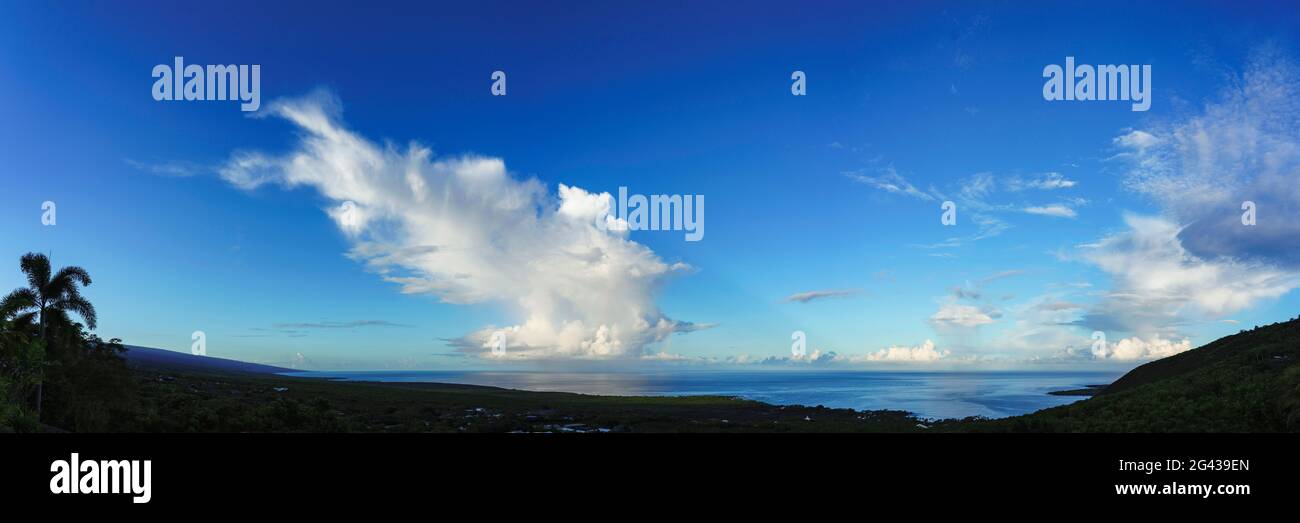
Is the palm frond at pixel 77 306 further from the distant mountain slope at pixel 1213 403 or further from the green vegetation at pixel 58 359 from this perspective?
the distant mountain slope at pixel 1213 403

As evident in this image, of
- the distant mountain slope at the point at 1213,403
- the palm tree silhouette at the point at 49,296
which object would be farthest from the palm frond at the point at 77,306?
the distant mountain slope at the point at 1213,403

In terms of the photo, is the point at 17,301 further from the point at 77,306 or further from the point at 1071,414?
the point at 1071,414

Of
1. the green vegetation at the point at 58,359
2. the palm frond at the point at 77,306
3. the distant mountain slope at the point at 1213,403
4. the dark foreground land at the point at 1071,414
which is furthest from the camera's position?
the palm frond at the point at 77,306

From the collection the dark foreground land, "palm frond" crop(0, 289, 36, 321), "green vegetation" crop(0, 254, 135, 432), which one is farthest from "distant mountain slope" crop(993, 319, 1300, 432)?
"palm frond" crop(0, 289, 36, 321)

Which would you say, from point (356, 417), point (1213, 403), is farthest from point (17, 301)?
point (1213, 403)

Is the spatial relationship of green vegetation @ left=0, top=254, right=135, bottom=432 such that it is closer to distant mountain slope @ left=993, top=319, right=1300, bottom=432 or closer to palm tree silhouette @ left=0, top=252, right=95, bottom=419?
palm tree silhouette @ left=0, top=252, right=95, bottom=419
